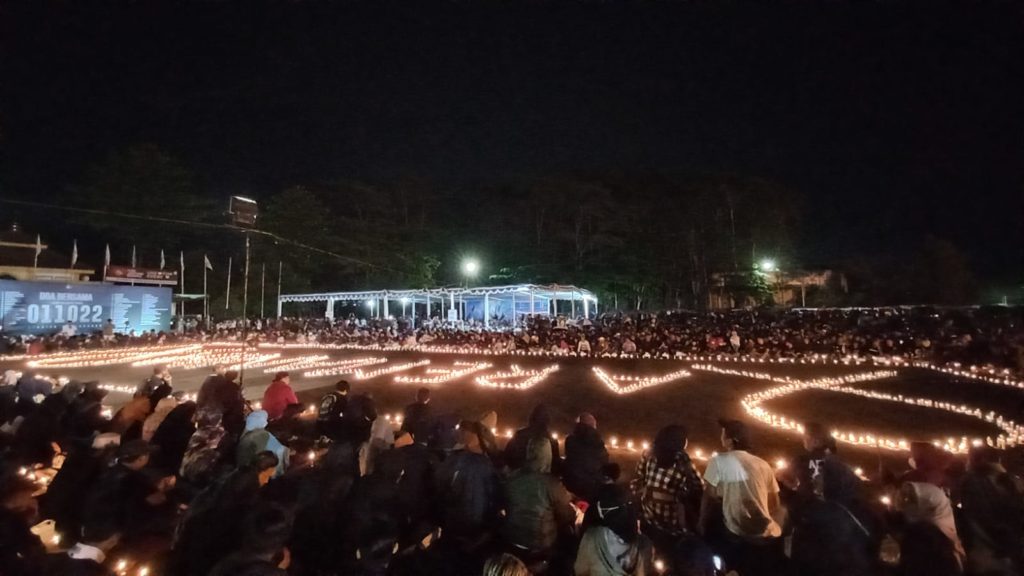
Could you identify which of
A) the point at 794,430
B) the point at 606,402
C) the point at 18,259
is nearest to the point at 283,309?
the point at 18,259

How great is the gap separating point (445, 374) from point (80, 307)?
63.4 feet

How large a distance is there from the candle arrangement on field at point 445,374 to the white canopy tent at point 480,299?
958 centimetres

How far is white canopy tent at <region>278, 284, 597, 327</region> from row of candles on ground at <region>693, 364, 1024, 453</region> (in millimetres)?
13287

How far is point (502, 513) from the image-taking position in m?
4.14

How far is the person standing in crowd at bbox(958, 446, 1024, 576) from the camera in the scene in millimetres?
3176

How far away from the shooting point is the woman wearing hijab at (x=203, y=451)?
4875mm

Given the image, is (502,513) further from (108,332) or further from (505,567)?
(108,332)

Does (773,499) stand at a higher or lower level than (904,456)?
higher

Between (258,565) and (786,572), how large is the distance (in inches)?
126

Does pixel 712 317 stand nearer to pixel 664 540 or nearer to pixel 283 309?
pixel 664 540

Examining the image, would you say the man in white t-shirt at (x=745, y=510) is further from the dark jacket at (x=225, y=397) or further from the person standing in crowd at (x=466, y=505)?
the dark jacket at (x=225, y=397)

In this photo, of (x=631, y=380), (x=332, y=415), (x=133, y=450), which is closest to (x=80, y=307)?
(x=332, y=415)

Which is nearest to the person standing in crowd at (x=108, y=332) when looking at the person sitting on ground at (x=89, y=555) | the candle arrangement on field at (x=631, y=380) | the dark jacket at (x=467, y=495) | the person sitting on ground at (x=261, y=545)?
the candle arrangement on field at (x=631, y=380)

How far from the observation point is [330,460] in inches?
170
